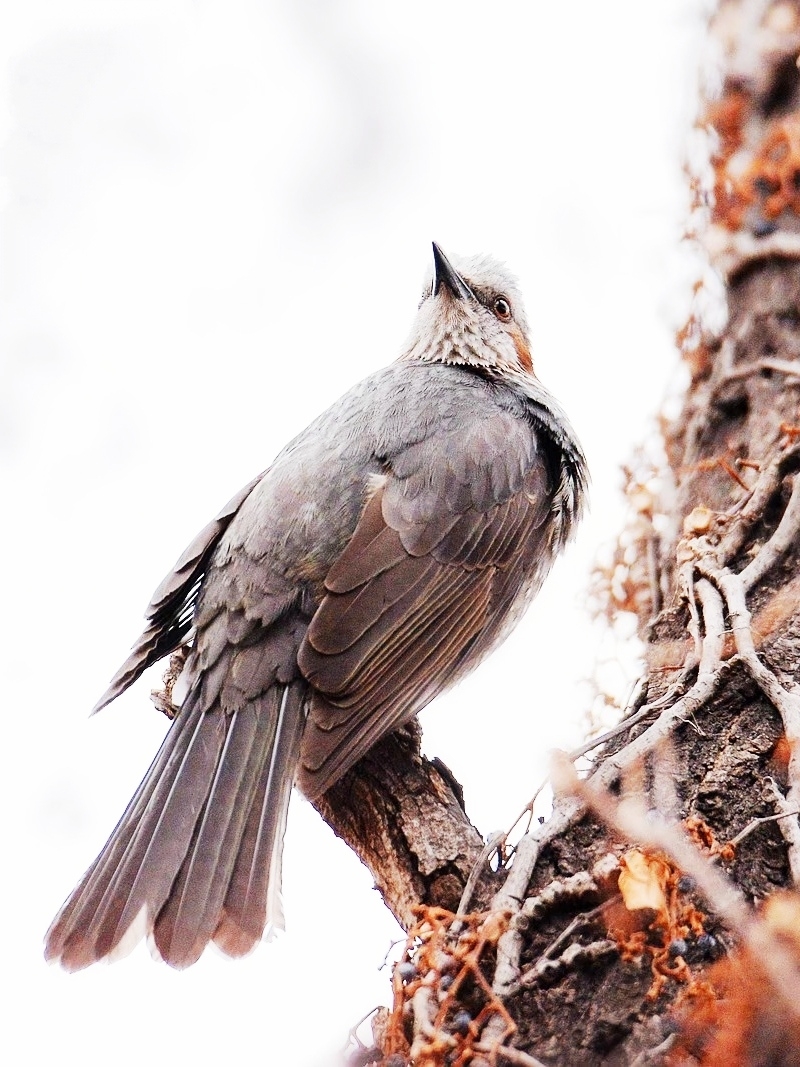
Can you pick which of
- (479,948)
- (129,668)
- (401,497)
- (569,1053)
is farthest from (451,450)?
(569,1053)

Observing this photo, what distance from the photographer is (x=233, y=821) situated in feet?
10.6

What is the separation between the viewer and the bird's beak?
16.6 feet

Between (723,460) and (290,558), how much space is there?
66.2 inches

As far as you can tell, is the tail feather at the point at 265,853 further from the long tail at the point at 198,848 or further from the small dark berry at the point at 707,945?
the small dark berry at the point at 707,945

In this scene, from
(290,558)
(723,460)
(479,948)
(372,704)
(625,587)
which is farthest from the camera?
(625,587)

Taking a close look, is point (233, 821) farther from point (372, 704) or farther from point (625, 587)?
point (625, 587)

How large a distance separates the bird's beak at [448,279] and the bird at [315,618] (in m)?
0.59

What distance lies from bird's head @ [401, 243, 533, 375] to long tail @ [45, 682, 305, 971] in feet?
7.21

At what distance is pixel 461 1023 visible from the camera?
89.1 inches

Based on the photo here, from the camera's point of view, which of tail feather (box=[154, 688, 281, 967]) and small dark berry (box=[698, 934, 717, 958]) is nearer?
small dark berry (box=[698, 934, 717, 958])

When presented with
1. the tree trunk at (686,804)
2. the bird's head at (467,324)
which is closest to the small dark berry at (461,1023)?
the tree trunk at (686,804)

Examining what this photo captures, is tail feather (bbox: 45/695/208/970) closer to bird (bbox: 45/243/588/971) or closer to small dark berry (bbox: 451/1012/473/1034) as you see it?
bird (bbox: 45/243/588/971)

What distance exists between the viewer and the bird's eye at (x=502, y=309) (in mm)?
5418

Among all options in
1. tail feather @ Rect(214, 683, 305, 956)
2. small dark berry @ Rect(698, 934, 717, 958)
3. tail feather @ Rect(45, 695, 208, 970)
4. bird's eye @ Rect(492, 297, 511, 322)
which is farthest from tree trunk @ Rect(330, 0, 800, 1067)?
bird's eye @ Rect(492, 297, 511, 322)
